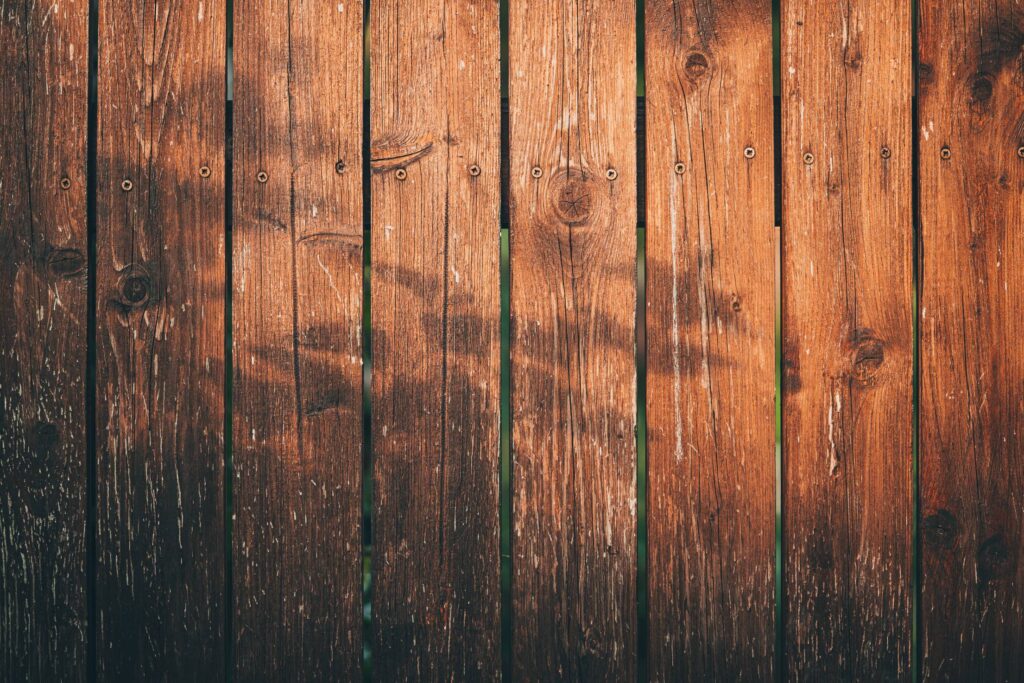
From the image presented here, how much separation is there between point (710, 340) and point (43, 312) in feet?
4.33

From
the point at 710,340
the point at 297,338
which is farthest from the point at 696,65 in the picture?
the point at 297,338

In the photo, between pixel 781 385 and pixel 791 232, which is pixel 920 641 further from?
pixel 791 232

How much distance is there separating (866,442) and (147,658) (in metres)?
1.49

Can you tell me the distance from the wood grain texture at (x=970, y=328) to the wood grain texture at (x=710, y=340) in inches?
12.7

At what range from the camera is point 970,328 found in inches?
59.2

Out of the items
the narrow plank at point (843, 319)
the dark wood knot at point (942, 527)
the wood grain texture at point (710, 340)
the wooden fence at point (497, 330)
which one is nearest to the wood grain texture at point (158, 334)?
the wooden fence at point (497, 330)

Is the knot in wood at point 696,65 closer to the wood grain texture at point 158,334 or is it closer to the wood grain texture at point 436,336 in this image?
the wood grain texture at point 436,336

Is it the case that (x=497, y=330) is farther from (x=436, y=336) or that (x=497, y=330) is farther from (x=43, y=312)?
(x=43, y=312)

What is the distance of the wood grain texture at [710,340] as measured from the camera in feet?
4.87

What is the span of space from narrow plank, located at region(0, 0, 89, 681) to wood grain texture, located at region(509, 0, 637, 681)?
0.87 metres

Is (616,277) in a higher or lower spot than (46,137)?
lower

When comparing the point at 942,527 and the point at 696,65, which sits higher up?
the point at 696,65

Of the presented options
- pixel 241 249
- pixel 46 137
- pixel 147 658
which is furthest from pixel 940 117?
pixel 147 658

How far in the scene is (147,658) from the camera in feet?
4.93
